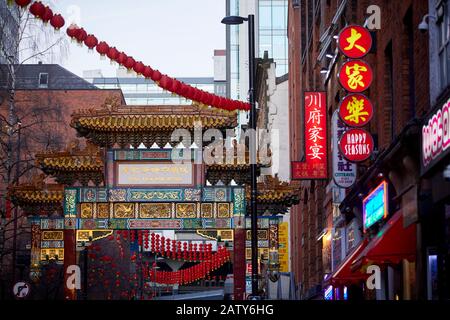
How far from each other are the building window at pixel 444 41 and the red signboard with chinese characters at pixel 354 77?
20.2 ft

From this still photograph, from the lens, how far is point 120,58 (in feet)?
82.3

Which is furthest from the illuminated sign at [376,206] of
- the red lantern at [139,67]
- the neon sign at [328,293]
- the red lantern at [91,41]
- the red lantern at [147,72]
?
the neon sign at [328,293]

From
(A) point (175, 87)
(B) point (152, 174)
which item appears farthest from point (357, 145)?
(B) point (152, 174)

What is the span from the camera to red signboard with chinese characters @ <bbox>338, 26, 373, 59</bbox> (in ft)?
82.5

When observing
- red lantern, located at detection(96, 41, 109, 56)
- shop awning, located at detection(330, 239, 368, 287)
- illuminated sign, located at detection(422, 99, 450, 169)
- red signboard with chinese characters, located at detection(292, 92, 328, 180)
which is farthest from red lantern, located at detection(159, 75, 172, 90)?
illuminated sign, located at detection(422, 99, 450, 169)

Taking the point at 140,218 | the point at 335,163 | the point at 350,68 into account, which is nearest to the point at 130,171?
the point at 140,218

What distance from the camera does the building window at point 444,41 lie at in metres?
18.1

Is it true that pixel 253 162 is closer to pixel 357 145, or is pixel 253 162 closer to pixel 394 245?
pixel 357 145

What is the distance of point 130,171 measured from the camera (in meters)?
35.0

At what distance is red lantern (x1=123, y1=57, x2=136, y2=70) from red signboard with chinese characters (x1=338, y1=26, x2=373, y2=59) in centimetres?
534

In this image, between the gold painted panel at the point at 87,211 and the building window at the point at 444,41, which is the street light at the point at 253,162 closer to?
the building window at the point at 444,41

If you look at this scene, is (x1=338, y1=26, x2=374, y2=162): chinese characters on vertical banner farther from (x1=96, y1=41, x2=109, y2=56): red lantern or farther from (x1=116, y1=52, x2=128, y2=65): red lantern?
(x1=96, y1=41, x2=109, y2=56): red lantern

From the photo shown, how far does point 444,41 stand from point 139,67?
9.71 meters
